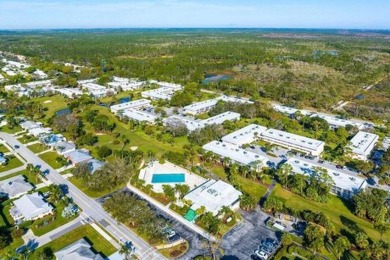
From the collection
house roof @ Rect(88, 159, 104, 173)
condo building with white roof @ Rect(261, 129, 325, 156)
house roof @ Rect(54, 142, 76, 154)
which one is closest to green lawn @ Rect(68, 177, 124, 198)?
house roof @ Rect(88, 159, 104, 173)

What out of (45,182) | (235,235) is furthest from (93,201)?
(235,235)

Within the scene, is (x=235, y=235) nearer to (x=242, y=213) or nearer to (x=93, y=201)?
(x=242, y=213)

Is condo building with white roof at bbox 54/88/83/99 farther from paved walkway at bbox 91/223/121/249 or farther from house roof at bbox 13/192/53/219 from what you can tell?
paved walkway at bbox 91/223/121/249

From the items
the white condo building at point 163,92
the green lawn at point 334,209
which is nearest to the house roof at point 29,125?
the white condo building at point 163,92

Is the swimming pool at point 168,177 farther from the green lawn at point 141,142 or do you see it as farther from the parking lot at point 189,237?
the green lawn at point 141,142

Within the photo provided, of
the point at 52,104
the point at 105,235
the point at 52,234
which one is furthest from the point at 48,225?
the point at 52,104

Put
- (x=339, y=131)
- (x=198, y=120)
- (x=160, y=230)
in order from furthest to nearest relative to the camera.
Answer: (x=198, y=120), (x=339, y=131), (x=160, y=230)
